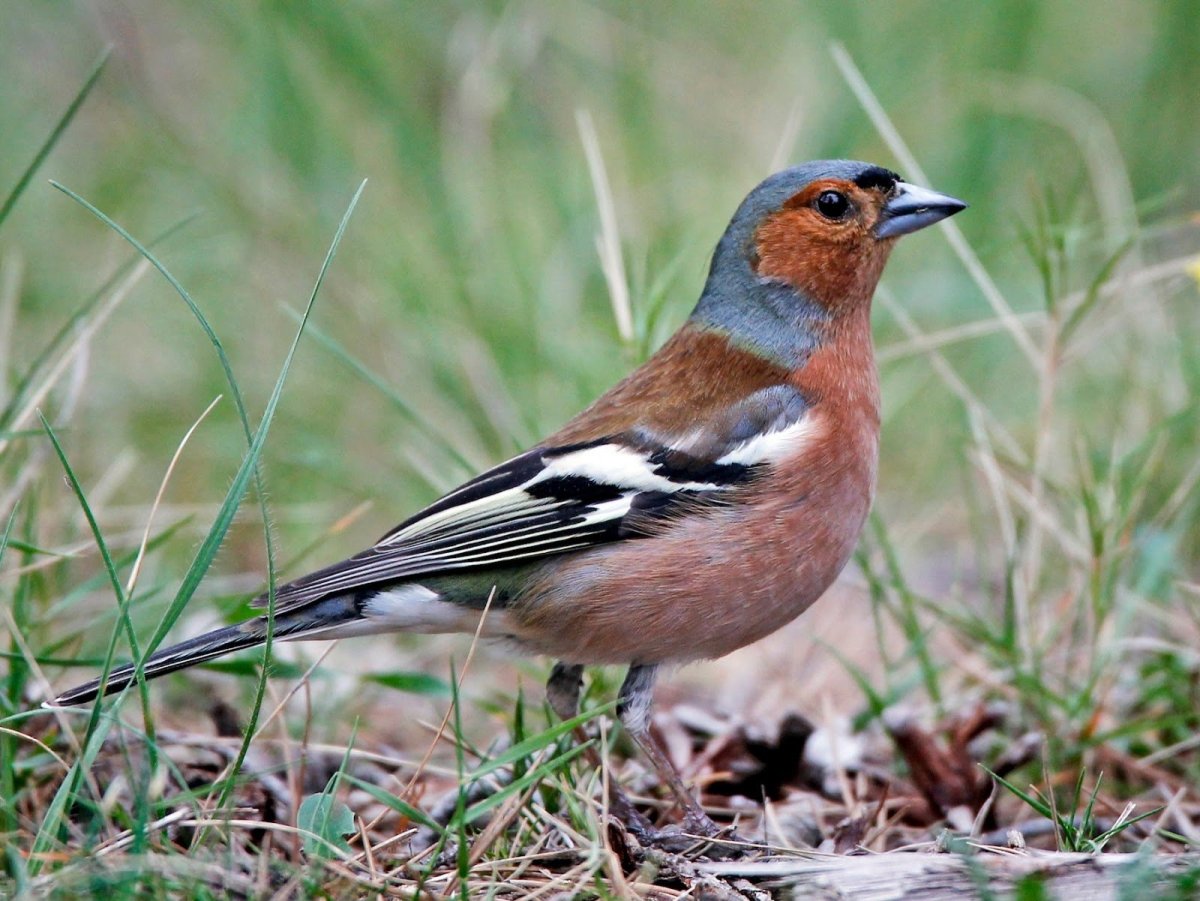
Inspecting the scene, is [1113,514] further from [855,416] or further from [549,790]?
[549,790]

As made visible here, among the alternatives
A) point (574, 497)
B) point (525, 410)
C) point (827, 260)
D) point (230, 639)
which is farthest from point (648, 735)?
point (525, 410)

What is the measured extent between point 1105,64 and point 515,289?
3.85m

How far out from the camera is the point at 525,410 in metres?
5.26

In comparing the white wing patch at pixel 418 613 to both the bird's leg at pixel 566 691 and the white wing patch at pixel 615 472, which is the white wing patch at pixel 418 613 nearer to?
the bird's leg at pixel 566 691

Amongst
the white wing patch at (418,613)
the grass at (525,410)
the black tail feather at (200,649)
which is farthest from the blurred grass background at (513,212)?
the black tail feather at (200,649)

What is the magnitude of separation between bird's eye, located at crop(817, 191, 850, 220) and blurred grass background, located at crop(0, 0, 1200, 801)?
68 centimetres

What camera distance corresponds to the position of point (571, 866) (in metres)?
3.00

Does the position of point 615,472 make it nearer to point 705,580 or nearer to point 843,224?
point 705,580

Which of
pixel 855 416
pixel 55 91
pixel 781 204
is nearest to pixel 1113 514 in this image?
pixel 855 416

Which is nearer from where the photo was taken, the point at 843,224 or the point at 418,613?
the point at 418,613

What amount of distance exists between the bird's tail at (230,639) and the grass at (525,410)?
14 cm

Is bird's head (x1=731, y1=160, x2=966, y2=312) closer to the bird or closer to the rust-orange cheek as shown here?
the rust-orange cheek

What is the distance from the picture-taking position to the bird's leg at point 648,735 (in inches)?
133

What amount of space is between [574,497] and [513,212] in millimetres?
3301
